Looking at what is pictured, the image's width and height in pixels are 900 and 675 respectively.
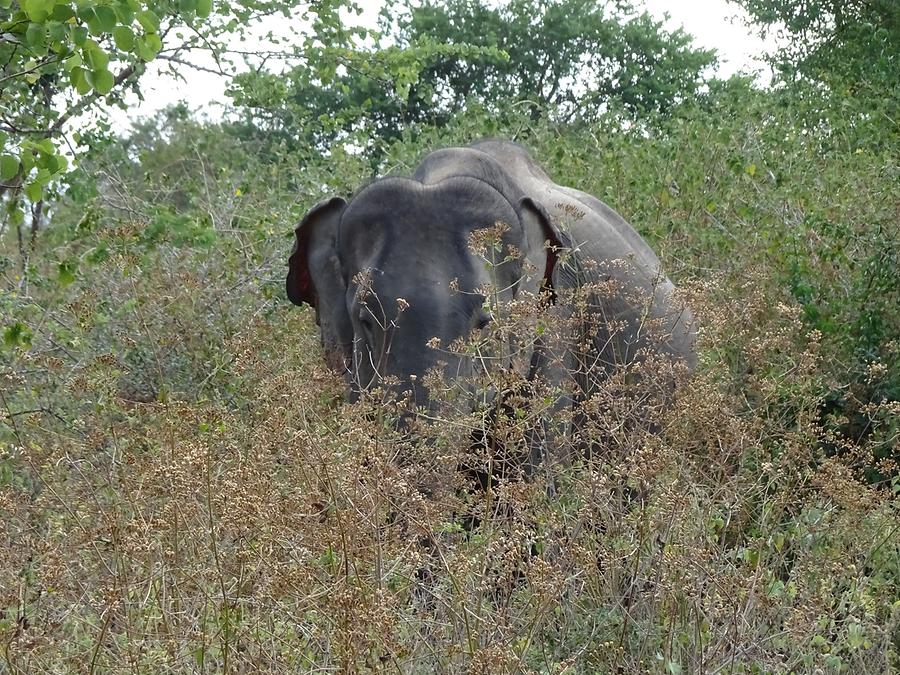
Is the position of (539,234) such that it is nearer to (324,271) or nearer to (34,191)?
(324,271)

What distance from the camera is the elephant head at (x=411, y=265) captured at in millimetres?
5645

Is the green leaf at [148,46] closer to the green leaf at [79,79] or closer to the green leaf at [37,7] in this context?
the green leaf at [79,79]

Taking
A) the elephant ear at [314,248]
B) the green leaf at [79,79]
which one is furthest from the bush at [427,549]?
the elephant ear at [314,248]

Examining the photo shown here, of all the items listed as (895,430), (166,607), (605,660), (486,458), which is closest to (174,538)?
(166,607)

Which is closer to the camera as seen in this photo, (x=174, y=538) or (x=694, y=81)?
(x=174, y=538)

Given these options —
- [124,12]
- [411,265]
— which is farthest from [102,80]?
[411,265]

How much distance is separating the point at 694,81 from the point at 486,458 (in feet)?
Result: 81.8

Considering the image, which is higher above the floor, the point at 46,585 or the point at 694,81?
the point at 694,81

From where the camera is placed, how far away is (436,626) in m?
3.71

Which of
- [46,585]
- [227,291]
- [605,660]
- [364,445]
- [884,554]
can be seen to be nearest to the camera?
[46,585]

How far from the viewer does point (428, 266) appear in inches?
233

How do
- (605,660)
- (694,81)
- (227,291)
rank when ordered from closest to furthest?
(605,660) < (227,291) < (694,81)

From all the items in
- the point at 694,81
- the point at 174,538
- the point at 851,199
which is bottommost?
the point at 174,538

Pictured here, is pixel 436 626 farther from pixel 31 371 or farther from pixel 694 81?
pixel 694 81
